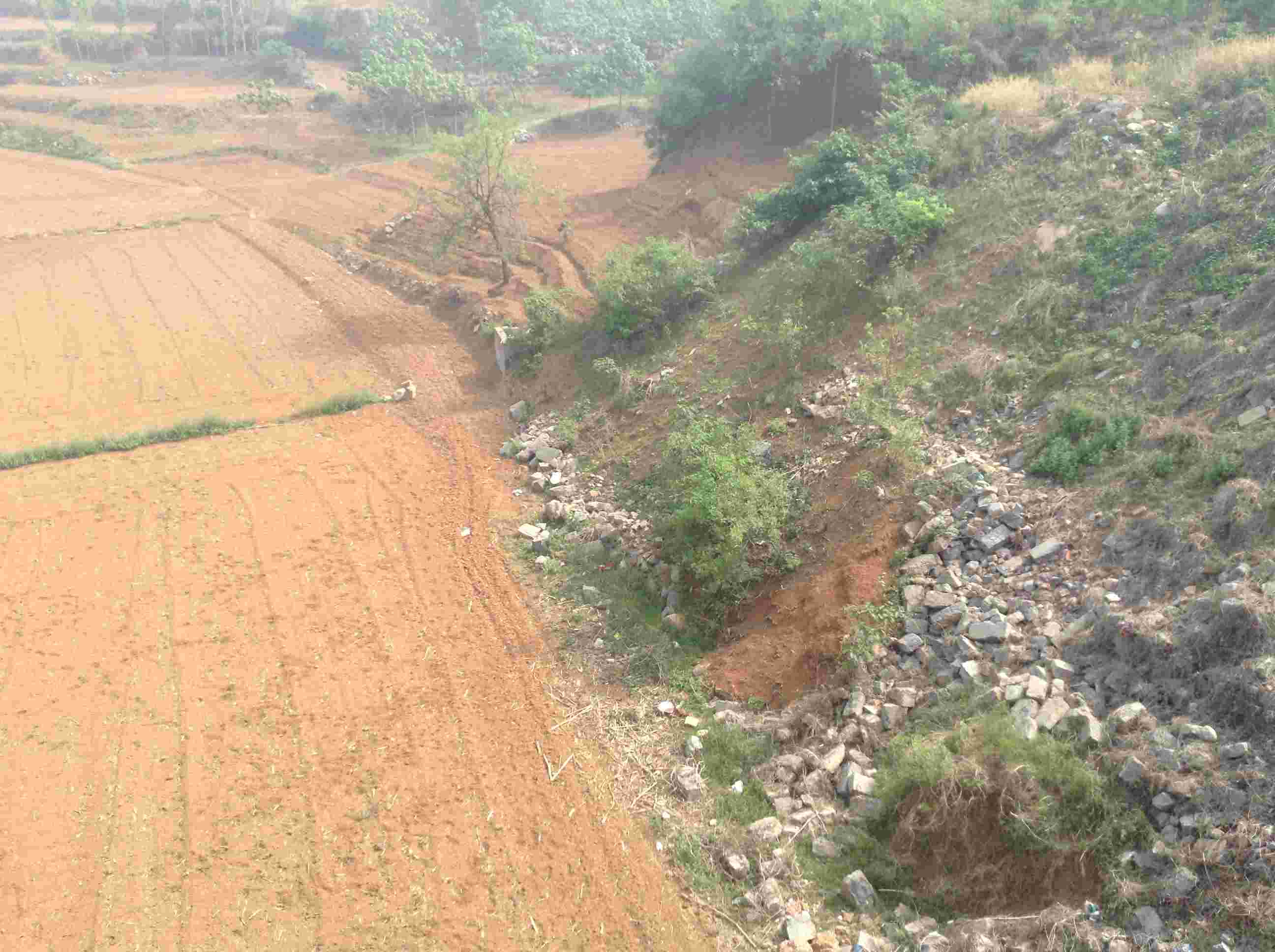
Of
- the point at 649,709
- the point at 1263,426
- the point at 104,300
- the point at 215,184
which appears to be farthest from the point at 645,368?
the point at 215,184

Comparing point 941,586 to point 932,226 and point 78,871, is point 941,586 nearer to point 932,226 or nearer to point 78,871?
point 932,226

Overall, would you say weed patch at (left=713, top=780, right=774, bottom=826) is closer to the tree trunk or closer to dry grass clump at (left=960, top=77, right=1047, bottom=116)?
dry grass clump at (left=960, top=77, right=1047, bottom=116)

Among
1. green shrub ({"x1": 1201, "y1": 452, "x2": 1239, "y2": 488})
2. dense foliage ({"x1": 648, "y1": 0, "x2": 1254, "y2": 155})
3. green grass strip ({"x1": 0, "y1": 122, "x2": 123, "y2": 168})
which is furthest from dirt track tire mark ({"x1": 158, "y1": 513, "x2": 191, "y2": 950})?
green grass strip ({"x1": 0, "y1": 122, "x2": 123, "y2": 168})

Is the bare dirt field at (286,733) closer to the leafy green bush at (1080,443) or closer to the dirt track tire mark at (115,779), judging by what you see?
the dirt track tire mark at (115,779)

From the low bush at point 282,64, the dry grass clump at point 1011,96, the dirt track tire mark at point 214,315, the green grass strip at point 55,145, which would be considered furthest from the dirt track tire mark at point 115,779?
the low bush at point 282,64

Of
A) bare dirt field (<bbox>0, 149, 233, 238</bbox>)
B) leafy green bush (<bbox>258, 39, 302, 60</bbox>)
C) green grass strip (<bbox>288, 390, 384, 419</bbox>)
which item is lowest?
green grass strip (<bbox>288, 390, 384, 419</bbox>)

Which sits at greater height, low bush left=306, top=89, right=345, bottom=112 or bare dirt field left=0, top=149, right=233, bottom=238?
low bush left=306, top=89, right=345, bottom=112
